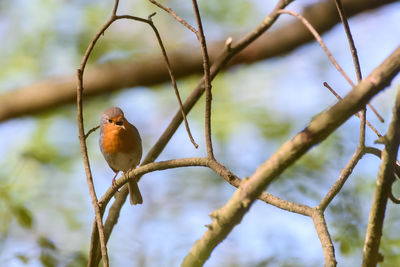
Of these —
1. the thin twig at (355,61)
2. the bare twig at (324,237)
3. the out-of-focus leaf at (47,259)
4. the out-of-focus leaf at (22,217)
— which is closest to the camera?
the bare twig at (324,237)

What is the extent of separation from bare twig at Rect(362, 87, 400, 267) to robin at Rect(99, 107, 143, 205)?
3.33m

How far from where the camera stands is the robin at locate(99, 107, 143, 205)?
16.9ft

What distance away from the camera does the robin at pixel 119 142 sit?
16.9 feet

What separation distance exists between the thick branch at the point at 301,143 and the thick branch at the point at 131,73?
320 centimetres

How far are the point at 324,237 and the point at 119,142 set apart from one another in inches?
131

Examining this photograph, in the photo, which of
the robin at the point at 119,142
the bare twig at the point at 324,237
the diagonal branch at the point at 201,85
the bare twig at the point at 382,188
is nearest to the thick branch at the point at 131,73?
the robin at the point at 119,142

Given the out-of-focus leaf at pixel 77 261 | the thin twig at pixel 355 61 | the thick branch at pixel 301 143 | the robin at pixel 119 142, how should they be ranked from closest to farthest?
the thick branch at pixel 301 143
the thin twig at pixel 355 61
the out-of-focus leaf at pixel 77 261
the robin at pixel 119 142

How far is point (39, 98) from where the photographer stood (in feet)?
16.0

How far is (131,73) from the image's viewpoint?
491 centimetres

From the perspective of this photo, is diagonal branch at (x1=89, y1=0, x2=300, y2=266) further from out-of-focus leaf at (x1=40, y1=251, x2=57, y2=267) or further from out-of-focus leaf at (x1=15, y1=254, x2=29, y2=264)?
out-of-focus leaf at (x1=15, y1=254, x2=29, y2=264)

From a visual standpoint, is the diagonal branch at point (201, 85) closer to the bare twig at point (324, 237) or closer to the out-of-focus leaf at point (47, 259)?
the out-of-focus leaf at point (47, 259)

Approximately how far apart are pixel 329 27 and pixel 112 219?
2.74 m

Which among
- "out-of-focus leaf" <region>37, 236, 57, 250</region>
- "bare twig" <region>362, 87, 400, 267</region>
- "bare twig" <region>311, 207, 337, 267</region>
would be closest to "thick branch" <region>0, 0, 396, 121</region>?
"out-of-focus leaf" <region>37, 236, 57, 250</region>

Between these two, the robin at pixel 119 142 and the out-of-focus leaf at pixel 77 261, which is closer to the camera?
the out-of-focus leaf at pixel 77 261
